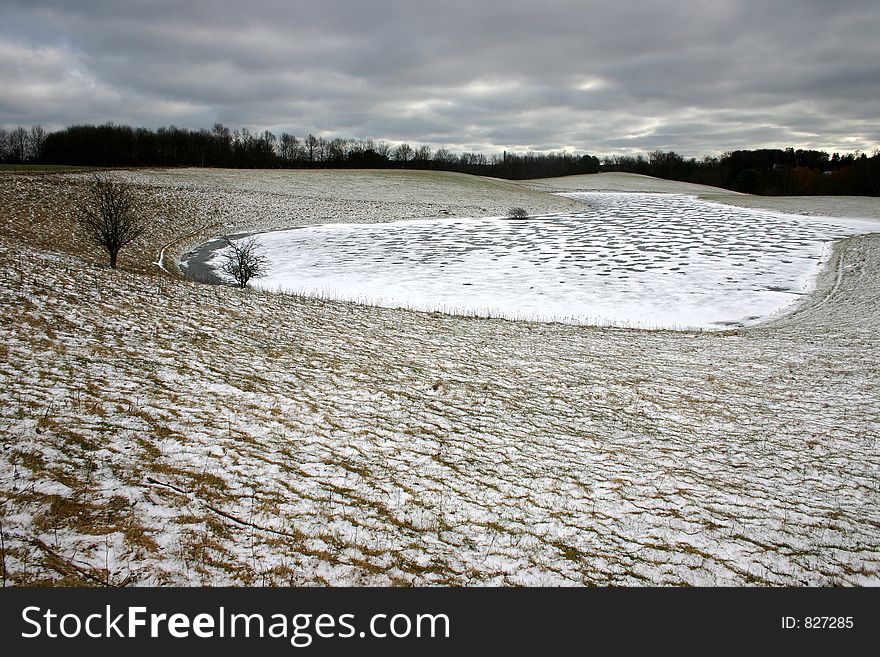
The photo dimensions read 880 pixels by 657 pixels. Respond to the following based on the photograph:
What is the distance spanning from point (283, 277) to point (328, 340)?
11882 mm

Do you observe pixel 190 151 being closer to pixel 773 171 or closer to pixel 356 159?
pixel 356 159

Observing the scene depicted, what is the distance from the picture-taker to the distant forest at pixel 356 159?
83000mm

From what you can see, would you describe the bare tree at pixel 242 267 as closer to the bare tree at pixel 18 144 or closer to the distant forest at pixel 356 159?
the distant forest at pixel 356 159

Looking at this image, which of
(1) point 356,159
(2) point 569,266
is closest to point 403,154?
(1) point 356,159

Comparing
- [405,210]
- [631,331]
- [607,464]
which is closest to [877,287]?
[631,331]

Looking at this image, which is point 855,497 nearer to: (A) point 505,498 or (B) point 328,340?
(A) point 505,498

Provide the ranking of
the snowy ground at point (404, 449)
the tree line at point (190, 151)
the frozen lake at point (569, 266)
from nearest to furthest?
the snowy ground at point (404, 449)
the frozen lake at point (569, 266)
the tree line at point (190, 151)

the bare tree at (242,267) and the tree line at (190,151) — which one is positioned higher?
the tree line at (190,151)

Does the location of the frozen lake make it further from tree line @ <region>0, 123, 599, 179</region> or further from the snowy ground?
tree line @ <region>0, 123, 599, 179</region>

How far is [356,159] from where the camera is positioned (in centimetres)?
9969

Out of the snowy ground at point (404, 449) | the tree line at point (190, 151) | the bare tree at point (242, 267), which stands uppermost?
the tree line at point (190, 151)

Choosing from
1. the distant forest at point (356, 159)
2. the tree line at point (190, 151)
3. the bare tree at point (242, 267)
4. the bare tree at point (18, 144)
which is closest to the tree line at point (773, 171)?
the distant forest at point (356, 159)

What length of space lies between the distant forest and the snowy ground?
89.0 m

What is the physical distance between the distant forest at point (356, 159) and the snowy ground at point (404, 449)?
89.0 metres
